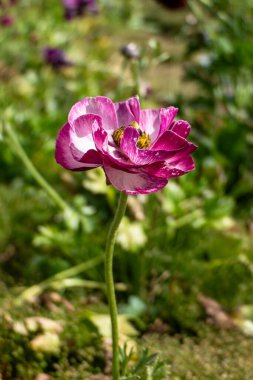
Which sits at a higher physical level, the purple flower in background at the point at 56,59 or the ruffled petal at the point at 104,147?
the purple flower in background at the point at 56,59

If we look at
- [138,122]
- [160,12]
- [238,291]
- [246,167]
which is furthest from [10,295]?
[160,12]

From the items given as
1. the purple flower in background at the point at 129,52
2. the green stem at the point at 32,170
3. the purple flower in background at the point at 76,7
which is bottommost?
the green stem at the point at 32,170

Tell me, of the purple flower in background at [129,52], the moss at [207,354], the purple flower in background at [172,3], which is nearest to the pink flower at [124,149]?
the moss at [207,354]

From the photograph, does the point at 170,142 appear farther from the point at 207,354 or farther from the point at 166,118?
the point at 207,354

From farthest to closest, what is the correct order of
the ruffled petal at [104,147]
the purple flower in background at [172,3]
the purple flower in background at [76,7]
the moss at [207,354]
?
the purple flower in background at [76,7] → the purple flower in background at [172,3] → the moss at [207,354] → the ruffled petal at [104,147]

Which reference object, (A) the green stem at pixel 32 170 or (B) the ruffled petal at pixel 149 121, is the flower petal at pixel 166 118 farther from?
(A) the green stem at pixel 32 170

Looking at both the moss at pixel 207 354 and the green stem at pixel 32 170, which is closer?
the moss at pixel 207 354

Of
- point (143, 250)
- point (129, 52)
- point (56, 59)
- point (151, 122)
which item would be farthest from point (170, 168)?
point (56, 59)
